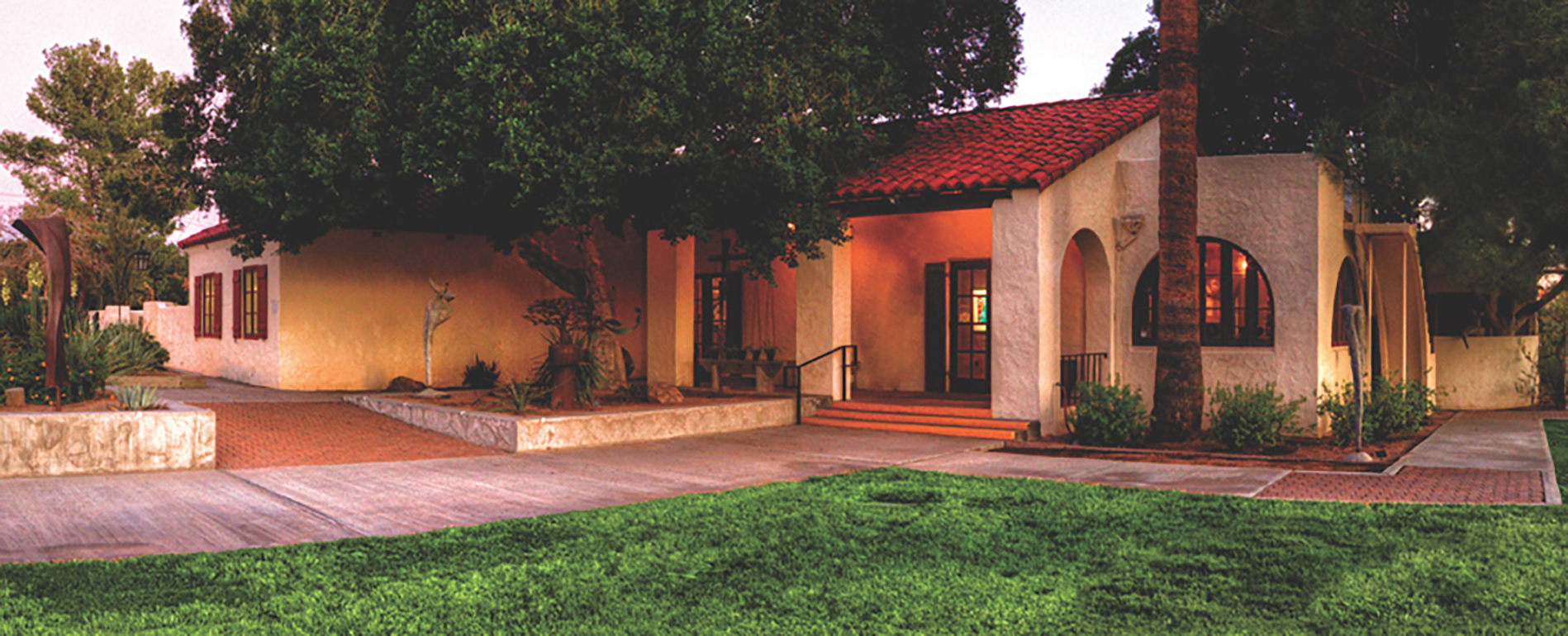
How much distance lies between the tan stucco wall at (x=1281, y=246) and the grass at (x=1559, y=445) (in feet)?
8.50

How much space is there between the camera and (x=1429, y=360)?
66.5ft

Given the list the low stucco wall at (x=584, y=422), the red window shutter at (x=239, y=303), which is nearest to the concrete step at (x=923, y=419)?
the low stucco wall at (x=584, y=422)

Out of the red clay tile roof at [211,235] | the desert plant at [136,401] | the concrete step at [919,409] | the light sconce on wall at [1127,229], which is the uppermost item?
the red clay tile roof at [211,235]

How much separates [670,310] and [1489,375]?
16.7 metres

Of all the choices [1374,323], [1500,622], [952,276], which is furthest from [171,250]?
[1500,622]

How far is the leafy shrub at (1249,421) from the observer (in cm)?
1124

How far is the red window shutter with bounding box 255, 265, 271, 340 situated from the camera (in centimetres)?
1738

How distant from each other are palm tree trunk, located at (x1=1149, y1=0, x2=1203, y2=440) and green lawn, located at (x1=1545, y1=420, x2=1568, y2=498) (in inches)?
133

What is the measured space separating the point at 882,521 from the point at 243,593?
3943 millimetres

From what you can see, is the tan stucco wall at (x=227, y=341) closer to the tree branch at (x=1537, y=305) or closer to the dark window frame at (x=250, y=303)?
the dark window frame at (x=250, y=303)

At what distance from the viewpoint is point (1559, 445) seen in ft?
42.3

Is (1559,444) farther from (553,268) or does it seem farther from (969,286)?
(553,268)

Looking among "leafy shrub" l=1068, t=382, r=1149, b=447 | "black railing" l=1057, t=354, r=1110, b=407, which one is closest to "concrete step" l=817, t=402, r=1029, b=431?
"leafy shrub" l=1068, t=382, r=1149, b=447

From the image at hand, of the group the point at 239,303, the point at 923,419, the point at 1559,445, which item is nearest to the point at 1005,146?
the point at 923,419
